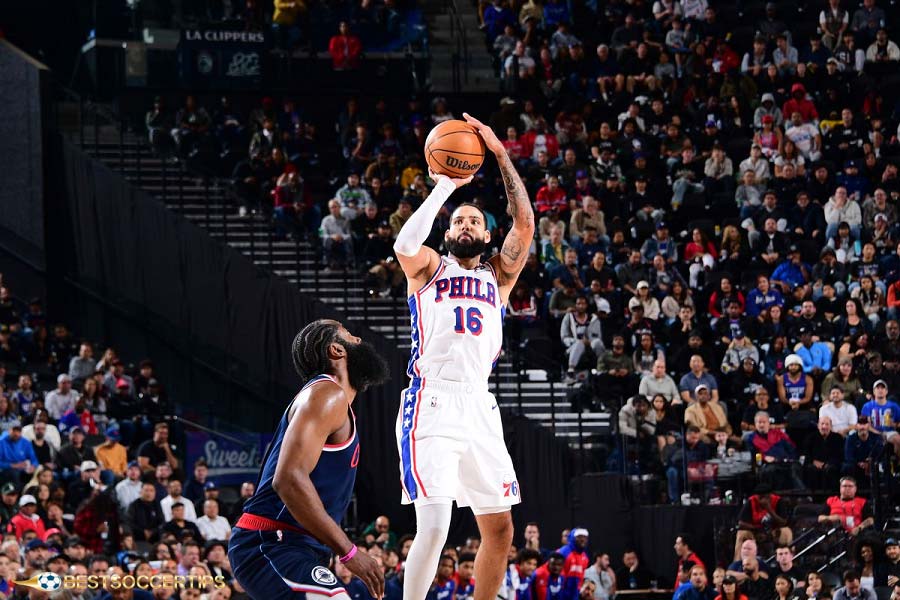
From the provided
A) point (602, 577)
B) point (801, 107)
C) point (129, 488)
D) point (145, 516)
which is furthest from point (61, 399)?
point (801, 107)

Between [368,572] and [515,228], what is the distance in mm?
3460

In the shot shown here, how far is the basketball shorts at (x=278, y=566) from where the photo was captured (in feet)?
23.9

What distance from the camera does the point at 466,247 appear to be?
9.72 meters

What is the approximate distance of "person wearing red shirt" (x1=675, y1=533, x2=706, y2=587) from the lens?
17.3 meters

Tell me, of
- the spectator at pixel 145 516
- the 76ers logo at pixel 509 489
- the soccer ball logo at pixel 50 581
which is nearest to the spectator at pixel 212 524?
the spectator at pixel 145 516

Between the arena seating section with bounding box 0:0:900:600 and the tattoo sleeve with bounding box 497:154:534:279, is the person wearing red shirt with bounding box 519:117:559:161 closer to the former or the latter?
the arena seating section with bounding box 0:0:900:600

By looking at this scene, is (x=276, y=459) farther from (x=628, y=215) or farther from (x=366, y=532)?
(x=628, y=215)

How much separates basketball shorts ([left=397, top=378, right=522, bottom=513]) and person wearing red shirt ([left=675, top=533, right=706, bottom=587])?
8254mm

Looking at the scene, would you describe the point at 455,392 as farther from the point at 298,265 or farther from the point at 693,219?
the point at 693,219

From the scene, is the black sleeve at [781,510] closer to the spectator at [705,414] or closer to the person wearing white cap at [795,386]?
the spectator at [705,414]

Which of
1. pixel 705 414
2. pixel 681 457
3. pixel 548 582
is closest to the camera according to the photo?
pixel 548 582

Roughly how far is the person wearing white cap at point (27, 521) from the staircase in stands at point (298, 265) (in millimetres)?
5954

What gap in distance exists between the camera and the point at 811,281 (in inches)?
886

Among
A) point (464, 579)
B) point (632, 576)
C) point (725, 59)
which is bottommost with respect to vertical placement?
point (632, 576)
